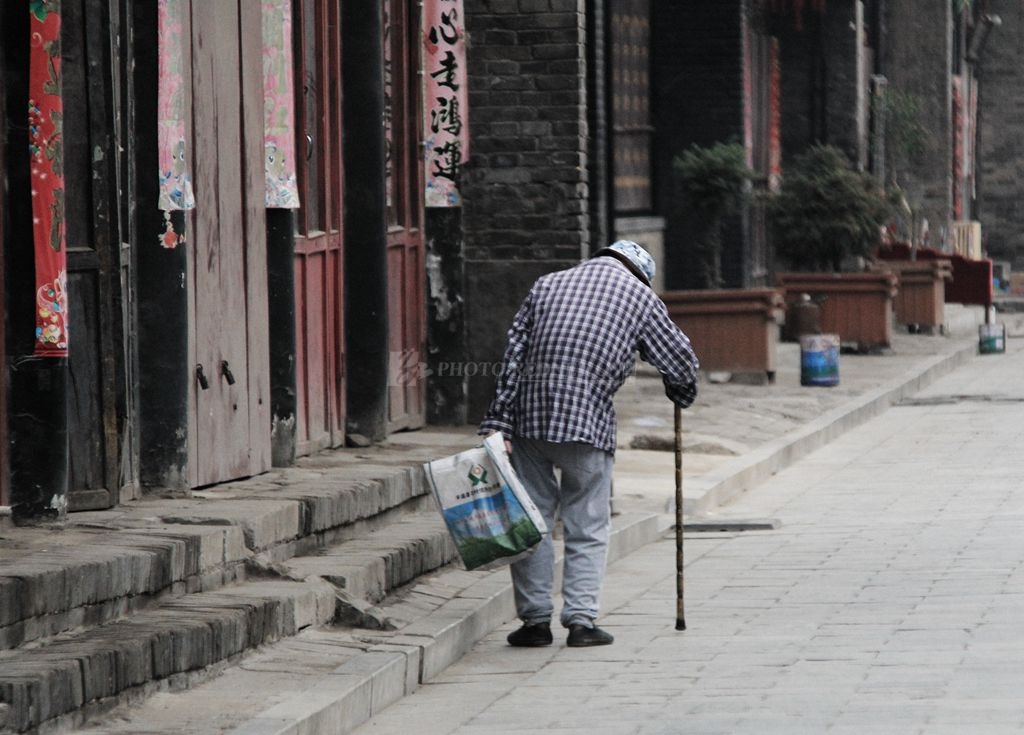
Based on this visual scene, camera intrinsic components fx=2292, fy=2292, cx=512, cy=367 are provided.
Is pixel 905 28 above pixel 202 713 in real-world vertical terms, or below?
above

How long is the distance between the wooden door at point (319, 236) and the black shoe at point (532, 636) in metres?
2.42

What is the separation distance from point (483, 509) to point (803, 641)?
131 cm

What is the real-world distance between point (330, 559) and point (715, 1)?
1798cm

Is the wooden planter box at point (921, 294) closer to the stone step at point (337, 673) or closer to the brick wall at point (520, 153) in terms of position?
the brick wall at point (520, 153)

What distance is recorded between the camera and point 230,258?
9977 mm

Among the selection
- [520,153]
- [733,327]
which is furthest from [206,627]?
[733,327]

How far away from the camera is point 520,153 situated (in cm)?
1245

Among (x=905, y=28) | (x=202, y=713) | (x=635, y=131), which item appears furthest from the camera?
(x=905, y=28)

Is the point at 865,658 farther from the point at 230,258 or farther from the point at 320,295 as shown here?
the point at 320,295

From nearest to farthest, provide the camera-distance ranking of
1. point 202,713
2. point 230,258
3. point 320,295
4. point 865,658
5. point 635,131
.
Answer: point 202,713 → point 865,658 → point 230,258 → point 320,295 → point 635,131

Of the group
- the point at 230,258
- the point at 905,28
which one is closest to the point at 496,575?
the point at 230,258

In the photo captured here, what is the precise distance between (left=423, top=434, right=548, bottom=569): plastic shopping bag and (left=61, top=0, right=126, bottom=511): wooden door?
1.26 meters

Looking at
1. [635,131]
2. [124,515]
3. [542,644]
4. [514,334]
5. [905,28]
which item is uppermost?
[905,28]

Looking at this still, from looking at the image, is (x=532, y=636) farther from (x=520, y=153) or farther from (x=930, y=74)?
(x=930, y=74)
